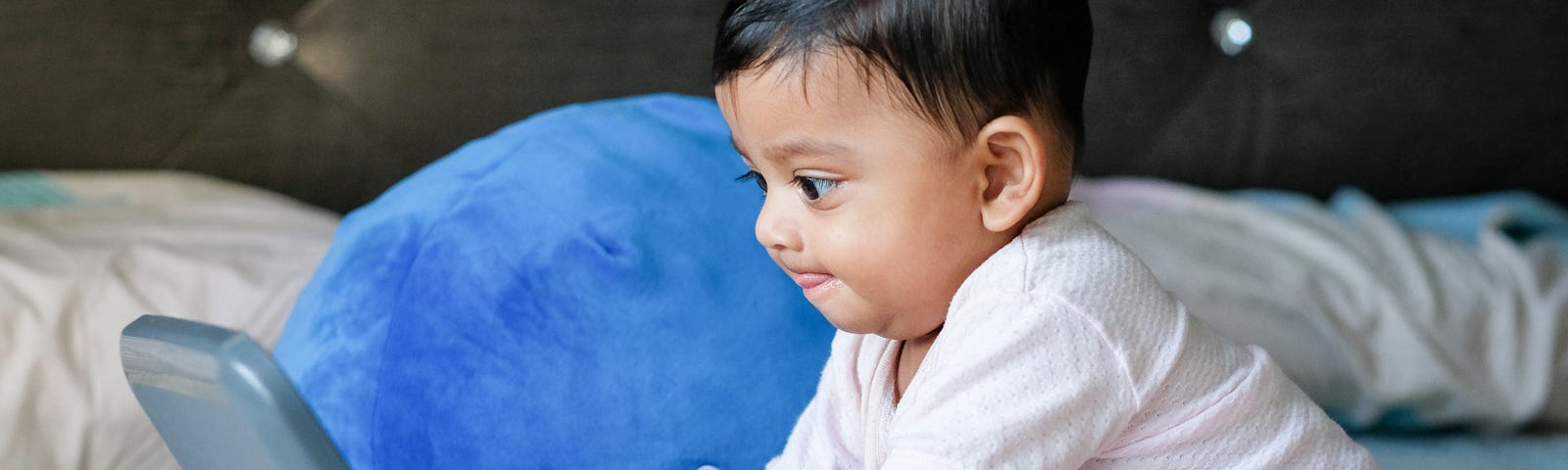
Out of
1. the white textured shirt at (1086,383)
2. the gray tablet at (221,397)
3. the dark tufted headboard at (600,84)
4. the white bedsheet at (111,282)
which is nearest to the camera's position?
the white textured shirt at (1086,383)

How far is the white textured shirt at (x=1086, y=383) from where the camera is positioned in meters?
0.54

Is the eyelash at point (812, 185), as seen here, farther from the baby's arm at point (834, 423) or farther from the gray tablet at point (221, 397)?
the gray tablet at point (221, 397)

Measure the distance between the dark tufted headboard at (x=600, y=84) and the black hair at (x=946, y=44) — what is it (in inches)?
30.0

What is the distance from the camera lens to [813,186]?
0.60 meters

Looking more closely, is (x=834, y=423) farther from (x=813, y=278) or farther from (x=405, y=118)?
(x=405, y=118)

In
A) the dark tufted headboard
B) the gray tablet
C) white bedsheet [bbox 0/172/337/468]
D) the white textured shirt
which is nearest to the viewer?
the white textured shirt

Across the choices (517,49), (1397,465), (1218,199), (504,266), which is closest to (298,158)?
(517,49)

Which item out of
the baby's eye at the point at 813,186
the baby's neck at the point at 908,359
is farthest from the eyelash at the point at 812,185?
the baby's neck at the point at 908,359

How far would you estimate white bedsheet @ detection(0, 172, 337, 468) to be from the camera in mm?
937

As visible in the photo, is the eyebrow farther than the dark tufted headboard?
No

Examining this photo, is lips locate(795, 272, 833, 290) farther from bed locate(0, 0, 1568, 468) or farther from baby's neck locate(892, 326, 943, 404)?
bed locate(0, 0, 1568, 468)

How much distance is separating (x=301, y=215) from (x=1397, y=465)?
95cm

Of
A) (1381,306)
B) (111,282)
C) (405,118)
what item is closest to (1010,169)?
(1381,306)

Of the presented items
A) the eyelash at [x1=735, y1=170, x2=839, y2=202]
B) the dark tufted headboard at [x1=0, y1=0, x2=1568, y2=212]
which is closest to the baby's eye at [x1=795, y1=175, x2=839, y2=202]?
the eyelash at [x1=735, y1=170, x2=839, y2=202]
